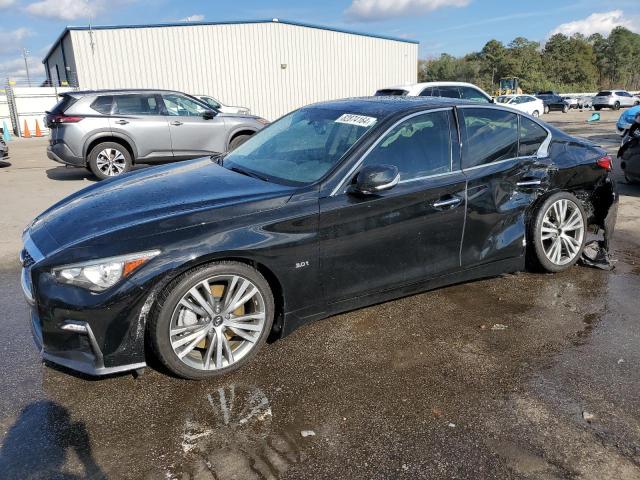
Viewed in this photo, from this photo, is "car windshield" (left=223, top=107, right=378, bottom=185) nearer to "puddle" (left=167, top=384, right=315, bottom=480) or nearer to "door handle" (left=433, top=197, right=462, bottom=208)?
"door handle" (left=433, top=197, right=462, bottom=208)

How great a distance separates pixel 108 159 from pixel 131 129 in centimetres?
73

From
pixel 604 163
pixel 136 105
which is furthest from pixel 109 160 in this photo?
pixel 604 163

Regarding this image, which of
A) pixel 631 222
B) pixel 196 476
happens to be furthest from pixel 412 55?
pixel 196 476

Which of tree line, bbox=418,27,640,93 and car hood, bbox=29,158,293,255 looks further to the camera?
tree line, bbox=418,27,640,93

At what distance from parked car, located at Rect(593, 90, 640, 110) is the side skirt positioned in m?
42.3

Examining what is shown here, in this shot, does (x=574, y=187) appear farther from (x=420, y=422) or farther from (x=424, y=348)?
(x=420, y=422)

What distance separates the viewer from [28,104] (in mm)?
25688

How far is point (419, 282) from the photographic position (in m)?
3.79

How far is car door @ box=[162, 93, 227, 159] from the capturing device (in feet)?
34.2

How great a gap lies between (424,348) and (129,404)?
1.88m

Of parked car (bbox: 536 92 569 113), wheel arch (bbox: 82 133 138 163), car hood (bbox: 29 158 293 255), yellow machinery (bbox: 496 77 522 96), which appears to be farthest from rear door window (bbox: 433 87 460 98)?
yellow machinery (bbox: 496 77 522 96)

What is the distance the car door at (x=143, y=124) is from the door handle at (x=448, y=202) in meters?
7.82

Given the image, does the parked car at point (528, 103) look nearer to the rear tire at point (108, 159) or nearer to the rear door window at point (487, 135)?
the rear tire at point (108, 159)

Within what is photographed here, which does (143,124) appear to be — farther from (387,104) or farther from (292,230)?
(292,230)
